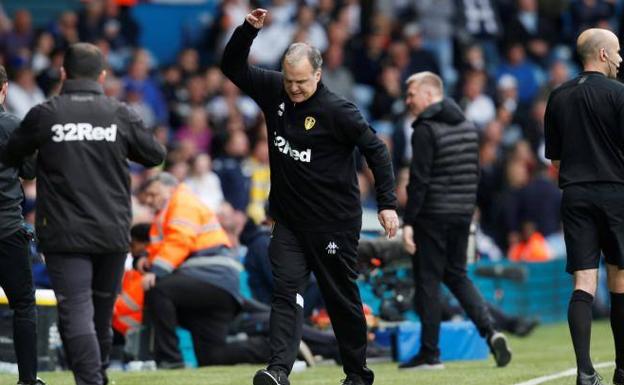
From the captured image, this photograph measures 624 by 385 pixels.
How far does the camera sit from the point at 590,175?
29.6 ft

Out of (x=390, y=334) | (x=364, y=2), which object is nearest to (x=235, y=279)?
(x=390, y=334)

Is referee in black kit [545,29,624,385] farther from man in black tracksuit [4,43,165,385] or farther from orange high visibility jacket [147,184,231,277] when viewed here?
orange high visibility jacket [147,184,231,277]

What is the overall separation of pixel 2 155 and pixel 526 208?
38.2 ft

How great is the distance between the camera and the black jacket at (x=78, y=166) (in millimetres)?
8484

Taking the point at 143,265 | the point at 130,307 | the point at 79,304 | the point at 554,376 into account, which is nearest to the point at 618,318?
the point at 554,376

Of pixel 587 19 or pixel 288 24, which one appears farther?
pixel 587 19

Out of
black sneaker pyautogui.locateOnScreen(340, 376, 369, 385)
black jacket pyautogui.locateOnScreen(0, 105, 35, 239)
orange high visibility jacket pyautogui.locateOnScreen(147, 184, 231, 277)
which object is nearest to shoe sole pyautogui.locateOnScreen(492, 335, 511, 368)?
orange high visibility jacket pyautogui.locateOnScreen(147, 184, 231, 277)

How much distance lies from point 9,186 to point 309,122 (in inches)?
74.1

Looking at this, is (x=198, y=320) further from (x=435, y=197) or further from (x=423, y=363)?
(x=435, y=197)

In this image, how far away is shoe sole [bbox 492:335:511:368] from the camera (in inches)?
459

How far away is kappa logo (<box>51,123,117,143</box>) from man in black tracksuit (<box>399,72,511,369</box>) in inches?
135

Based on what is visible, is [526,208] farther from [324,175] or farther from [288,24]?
[324,175]

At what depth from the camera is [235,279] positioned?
41.1 ft

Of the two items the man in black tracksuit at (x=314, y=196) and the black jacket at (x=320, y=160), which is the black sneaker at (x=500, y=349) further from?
the black jacket at (x=320, y=160)
